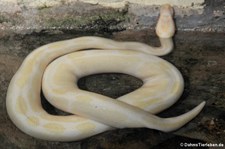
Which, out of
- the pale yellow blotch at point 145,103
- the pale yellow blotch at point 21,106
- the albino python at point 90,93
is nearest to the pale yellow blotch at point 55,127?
the albino python at point 90,93

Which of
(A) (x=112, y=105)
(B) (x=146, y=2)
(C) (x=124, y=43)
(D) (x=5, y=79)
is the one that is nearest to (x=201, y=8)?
(B) (x=146, y=2)

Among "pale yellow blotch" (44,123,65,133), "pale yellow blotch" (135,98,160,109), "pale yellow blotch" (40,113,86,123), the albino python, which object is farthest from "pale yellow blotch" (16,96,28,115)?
"pale yellow blotch" (135,98,160,109)

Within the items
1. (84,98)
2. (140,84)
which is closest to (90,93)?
(84,98)

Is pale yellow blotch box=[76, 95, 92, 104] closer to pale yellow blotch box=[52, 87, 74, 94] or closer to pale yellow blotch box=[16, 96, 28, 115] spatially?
pale yellow blotch box=[52, 87, 74, 94]

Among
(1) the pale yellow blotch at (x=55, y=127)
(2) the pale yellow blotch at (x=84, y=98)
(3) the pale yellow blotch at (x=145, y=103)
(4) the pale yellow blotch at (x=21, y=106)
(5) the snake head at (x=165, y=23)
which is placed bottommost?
(1) the pale yellow blotch at (x=55, y=127)

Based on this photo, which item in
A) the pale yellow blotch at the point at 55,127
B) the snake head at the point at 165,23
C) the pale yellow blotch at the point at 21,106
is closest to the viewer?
the pale yellow blotch at the point at 55,127

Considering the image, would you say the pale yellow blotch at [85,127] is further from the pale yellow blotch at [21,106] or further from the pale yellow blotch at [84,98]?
the pale yellow blotch at [21,106]
